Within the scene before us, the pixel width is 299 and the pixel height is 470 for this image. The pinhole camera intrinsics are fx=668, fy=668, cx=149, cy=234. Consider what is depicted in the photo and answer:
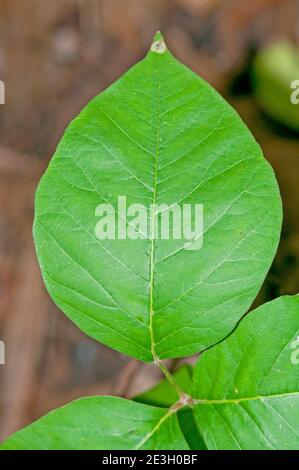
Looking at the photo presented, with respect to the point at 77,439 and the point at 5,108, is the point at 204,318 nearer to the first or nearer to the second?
the point at 77,439

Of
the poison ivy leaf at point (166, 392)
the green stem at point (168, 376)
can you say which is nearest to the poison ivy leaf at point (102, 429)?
the green stem at point (168, 376)

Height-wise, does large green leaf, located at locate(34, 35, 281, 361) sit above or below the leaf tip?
below

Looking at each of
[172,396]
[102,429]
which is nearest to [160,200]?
[102,429]

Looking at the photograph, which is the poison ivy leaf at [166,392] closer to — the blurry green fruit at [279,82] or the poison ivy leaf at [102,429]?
the poison ivy leaf at [102,429]

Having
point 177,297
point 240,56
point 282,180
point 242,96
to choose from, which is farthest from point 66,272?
point 240,56

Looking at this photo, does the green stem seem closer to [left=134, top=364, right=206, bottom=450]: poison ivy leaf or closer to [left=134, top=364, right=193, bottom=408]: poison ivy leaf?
[left=134, top=364, right=206, bottom=450]: poison ivy leaf

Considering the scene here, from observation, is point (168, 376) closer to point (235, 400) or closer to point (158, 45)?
point (235, 400)

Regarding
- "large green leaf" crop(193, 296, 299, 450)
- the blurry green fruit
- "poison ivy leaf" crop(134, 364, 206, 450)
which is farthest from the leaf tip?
the blurry green fruit
